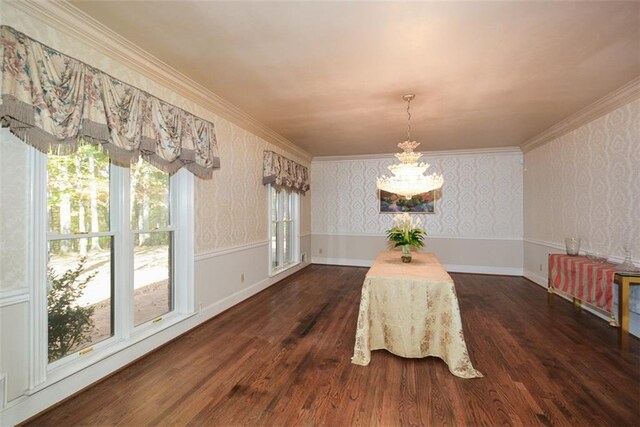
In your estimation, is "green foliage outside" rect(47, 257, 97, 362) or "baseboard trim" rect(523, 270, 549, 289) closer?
"green foliage outside" rect(47, 257, 97, 362)

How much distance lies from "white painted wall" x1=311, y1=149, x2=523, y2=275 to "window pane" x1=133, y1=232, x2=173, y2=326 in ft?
13.8

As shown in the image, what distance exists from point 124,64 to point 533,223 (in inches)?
255

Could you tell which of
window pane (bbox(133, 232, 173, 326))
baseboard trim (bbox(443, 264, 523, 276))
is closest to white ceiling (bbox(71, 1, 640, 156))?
window pane (bbox(133, 232, 173, 326))

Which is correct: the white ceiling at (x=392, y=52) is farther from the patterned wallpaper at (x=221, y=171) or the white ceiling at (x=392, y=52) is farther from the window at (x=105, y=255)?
the window at (x=105, y=255)

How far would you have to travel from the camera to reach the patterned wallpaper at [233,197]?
3254 millimetres

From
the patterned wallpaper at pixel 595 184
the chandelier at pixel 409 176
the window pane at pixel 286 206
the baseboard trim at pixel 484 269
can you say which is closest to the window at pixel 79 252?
the chandelier at pixel 409 176

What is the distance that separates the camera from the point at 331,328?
3123 mm

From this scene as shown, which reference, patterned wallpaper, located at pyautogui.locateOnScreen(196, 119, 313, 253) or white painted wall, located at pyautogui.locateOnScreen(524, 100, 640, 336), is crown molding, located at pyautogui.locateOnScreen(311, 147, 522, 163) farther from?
patterned wallpaper, located at pyautogui.locateOnScreen(196, 119, 313, 253)

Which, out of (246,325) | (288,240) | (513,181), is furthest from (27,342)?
(513,181)

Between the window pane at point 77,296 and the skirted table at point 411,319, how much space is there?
2140 millimetres

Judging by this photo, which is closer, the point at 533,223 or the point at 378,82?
the point at 378,82

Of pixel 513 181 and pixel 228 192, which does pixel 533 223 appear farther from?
pixel 228 192

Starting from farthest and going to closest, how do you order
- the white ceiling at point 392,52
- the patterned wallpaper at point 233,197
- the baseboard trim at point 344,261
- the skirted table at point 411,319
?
the baseboard trim at point 344,261 < the patterned wallpaper at point 233,197 < the skirted table at point 411,319 < the white ceiling at point 392,52

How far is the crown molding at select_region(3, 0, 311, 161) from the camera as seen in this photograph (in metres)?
1.76
